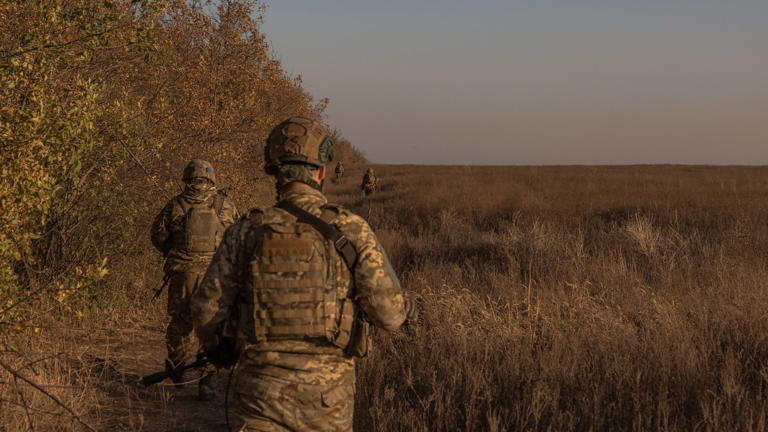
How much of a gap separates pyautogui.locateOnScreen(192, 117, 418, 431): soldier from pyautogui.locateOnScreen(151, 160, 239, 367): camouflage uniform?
311 cm

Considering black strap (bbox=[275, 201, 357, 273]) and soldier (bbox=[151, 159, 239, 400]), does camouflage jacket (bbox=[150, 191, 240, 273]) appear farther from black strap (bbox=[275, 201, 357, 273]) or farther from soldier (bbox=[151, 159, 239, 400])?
black strap (bbox=[275, 201, 357, 273])

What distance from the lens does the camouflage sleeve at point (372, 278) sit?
241 centimetres

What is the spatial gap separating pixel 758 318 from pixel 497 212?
1054 cm

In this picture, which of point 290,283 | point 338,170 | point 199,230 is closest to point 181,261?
point 199,230

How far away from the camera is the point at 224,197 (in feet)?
18.7

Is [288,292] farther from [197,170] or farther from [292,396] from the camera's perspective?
[197,170]

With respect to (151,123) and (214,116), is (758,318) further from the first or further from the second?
(214,116)

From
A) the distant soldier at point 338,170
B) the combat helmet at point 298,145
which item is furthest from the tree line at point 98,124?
the distant soldier at point 338,170

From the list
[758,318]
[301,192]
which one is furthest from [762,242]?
[301,192]

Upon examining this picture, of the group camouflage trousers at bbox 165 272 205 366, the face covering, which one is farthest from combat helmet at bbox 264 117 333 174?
camouflage trousers at bbox 165 272 205 366

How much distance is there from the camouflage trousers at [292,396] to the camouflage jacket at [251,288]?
0.05m

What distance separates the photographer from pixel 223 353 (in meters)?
2.64

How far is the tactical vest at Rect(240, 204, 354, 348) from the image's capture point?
2369 millimetres

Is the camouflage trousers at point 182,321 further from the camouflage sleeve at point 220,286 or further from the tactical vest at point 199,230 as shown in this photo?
the camouflage sleeve at point 220,286
